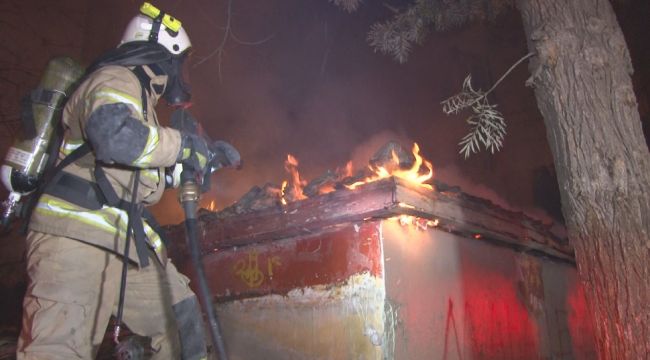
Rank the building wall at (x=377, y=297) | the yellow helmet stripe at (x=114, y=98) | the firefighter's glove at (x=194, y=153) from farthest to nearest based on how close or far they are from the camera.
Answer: the building wall at (x=377, y=297)
the firefighter's glove at (x=194, y=153)
the yellow helmet stripe at (x=114, y=98)

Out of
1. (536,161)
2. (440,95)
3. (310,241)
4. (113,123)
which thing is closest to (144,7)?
(113,123)

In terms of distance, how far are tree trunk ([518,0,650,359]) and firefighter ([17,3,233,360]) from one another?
2274mm

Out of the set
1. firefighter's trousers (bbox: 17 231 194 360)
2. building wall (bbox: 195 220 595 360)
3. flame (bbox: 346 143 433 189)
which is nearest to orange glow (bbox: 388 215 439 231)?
building wall (bbox: 195 220 595 360)

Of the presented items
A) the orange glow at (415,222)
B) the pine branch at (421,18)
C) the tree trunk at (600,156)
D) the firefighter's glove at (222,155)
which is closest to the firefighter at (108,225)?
the firefighter's glove at (222,155)

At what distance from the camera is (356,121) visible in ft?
34.3

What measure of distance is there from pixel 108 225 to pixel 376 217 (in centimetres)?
182

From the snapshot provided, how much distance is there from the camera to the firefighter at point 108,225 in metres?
2.22

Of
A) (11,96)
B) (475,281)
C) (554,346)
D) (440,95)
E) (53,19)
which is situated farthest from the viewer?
(440,95)

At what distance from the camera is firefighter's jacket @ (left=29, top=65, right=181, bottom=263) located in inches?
92.3

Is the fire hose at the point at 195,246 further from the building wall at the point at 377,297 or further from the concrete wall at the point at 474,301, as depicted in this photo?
the concrete wall at the point at 474,301

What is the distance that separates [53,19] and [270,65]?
165 inches

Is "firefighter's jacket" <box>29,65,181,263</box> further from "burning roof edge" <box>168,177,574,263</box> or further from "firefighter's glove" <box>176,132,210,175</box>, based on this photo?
"burning roof edge" <box>168,177,574,263</box>

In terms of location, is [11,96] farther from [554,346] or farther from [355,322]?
[554,346]

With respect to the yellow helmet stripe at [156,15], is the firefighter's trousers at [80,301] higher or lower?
lower
